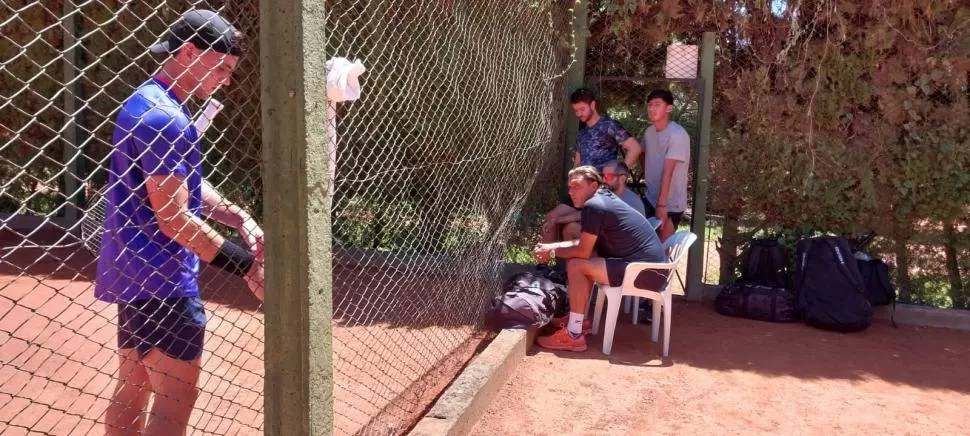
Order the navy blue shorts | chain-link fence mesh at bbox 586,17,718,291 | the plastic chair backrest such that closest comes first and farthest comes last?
the navy blue shorts < the plastic chair backrest < chain-link fence mesh at bbox 586,17,718,291

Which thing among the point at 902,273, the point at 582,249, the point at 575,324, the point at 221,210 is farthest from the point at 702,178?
the point at 221,210

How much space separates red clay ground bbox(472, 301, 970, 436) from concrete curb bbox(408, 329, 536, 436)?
0.09 metres

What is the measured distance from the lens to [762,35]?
5988 millimetres

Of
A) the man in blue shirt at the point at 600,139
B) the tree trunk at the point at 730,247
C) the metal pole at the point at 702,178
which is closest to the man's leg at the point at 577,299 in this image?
the man in blue shirt at the point at 600,139

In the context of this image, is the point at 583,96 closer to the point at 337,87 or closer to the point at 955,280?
the point at 955,280

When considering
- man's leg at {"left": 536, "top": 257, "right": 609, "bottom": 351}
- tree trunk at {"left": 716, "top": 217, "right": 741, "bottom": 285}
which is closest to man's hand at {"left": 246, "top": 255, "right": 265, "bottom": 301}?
man's leg at {"left": 536, "top": 257, "right": 609, "bottom": 351}

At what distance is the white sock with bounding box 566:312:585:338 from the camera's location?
4.65 metres

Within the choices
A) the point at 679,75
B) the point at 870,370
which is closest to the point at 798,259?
the point at 870,370

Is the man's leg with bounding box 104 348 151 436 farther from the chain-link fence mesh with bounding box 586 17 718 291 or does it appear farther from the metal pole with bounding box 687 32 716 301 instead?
the metal pole with bounding box 687 32 716 301

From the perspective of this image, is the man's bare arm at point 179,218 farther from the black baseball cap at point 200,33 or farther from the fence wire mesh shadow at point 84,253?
the black baseball cap at point 200,33

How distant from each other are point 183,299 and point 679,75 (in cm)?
478

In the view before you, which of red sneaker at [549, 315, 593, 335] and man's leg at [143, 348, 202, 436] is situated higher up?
man's leg at [143, 348, 202, 436]

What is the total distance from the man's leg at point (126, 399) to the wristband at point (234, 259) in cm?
44

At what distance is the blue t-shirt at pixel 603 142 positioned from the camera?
5.51 m
